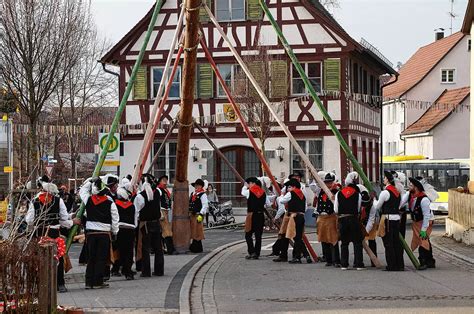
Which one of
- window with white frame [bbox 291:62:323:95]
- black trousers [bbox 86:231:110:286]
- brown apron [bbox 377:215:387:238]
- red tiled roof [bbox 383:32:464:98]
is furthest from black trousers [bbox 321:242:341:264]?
red tiled roof [bbox 383:32:464:98]

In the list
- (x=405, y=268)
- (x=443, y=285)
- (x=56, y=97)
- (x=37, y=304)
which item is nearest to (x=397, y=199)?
(x=405, y=268)

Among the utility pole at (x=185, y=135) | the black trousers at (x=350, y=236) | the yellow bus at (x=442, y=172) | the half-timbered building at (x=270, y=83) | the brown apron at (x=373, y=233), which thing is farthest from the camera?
the yellow bus at (x=442, y=172)

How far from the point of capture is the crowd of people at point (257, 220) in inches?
577

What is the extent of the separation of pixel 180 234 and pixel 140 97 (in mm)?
18709

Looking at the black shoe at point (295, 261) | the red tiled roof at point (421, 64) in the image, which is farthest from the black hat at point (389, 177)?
the red tiled roof at point (421, 64)

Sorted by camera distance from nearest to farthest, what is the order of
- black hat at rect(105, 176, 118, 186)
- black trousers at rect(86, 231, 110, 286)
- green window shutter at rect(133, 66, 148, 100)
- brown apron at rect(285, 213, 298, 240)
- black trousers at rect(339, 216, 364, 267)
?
black trousers at rect(86, 231, 110, 286) → black hat at rect(105, 176, 118, 186) → black trousers at rect(339, 216, 364, 267) → brown apron at rect(285, 213, 298, 240) → green window shutter at rect(133, 66, 148, 100)

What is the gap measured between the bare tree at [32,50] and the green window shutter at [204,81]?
830cm

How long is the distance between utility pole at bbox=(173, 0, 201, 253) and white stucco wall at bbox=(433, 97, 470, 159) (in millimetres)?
41133

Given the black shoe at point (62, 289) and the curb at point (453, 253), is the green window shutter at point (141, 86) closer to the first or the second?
the curb at point (453, 253)

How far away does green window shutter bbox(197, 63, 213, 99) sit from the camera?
3859 centimetres

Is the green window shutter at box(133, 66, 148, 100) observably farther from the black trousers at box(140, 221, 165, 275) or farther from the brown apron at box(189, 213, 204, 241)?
the black trousers at box(140, 221, 165, 275)

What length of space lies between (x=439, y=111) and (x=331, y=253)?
45.1 metres

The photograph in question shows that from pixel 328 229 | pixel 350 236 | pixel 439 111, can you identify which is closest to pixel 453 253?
pixel 328 229

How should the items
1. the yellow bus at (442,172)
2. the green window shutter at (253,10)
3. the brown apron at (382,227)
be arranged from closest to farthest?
the brown apron at (382,227)
the green window shutter at (253,10)
the yellow bus at (442,172)
